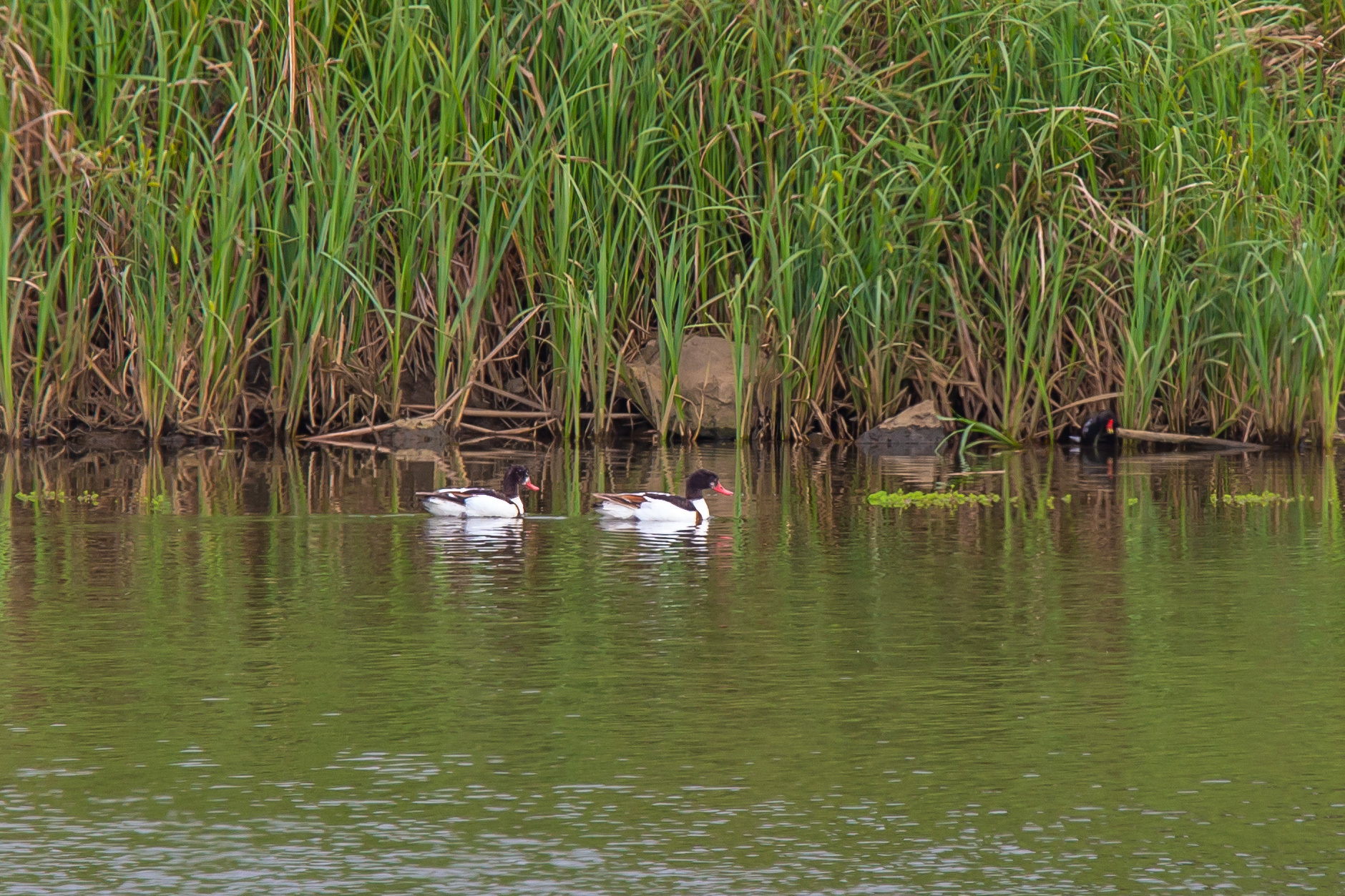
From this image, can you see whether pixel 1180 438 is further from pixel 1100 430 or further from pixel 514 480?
pixel 514 480

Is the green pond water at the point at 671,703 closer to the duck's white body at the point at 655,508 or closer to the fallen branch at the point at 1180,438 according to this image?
the duck's white body at the point at 655,508

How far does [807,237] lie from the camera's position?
49.9ft

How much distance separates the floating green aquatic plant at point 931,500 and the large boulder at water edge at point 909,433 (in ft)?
10.1

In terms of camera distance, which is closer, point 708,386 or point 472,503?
point 472,503

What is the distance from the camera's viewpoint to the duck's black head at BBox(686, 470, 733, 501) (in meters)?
11.4

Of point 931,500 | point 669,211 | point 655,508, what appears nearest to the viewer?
point 655,508

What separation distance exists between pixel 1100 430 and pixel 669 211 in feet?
11.3

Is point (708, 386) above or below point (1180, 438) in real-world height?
above

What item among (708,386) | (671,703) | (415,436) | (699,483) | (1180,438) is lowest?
(671,703)

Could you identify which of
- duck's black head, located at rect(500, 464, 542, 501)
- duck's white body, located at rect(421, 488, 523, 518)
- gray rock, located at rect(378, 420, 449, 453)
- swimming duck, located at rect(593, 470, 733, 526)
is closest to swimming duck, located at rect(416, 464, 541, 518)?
duck's white body, located at rect(421, 488, 523, 518)

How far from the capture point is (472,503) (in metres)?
10.9

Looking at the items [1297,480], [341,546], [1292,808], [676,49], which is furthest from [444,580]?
[676,49]

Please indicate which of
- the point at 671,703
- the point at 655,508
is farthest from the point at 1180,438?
the point at 671,703

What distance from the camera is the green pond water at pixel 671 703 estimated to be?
15.2 ft
